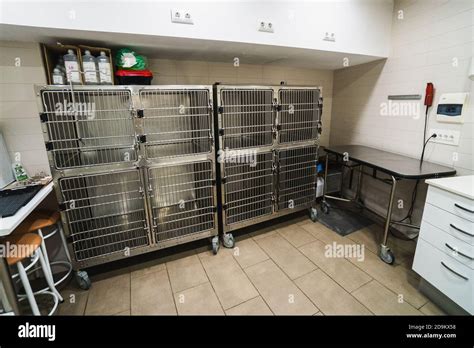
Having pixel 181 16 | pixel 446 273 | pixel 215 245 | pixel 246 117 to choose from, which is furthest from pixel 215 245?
pixel 181 16

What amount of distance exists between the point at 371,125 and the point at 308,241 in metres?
1.72

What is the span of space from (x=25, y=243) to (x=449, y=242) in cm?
272

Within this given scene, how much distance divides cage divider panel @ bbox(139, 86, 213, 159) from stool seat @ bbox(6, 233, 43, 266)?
2.98ft

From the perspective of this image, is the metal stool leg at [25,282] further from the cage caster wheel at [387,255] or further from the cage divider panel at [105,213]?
the cage caster wheel at [387,255]

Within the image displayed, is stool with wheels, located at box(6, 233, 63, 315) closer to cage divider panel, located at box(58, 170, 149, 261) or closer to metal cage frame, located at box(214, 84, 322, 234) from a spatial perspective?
cage divider panel, located at box(58, 170, 149, 261)

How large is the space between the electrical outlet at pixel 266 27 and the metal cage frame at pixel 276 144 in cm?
45

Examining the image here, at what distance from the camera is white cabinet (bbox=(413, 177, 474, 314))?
140 centimetres

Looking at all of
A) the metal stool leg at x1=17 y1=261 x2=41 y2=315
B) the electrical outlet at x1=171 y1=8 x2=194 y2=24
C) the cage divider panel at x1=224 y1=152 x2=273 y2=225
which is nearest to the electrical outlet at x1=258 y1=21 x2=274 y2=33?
the electrical outlet at x1=171 y1=8 x2=194 y2=24

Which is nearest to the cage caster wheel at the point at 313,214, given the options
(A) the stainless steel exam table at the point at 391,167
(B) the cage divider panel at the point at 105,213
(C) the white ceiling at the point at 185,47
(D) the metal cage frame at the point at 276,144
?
(D) the metal cage frame at the point at 276,144

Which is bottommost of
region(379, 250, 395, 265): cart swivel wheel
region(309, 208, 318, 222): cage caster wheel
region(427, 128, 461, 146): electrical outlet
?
region(379, 250, 395, 265): cart swivel wheel

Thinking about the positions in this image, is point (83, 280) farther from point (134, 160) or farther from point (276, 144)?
point (276, 144)

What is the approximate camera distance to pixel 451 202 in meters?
1.49
